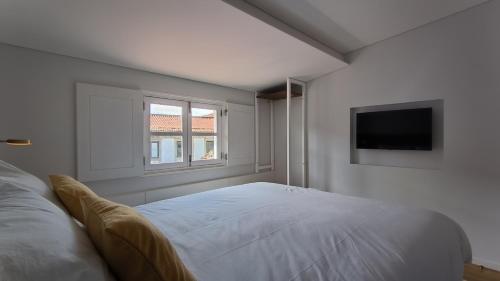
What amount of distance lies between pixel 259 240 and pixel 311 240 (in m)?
0.26

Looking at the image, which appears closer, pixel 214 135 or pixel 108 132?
pixel 108 132

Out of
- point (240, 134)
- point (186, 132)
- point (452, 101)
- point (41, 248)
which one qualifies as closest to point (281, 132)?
point (240, 134)

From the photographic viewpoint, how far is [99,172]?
233cm

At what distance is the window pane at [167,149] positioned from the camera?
2916 millimetres

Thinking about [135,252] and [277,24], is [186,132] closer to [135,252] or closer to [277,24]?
[277,24]

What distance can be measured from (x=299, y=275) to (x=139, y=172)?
89.4 inches

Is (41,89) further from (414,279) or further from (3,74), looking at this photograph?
(414,279)

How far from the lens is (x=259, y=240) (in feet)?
3.84

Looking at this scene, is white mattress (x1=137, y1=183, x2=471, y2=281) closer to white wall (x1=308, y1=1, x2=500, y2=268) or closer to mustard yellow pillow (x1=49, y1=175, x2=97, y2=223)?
mustard yellow pillow (x1=49, y1=175, x2=97, y2=223)

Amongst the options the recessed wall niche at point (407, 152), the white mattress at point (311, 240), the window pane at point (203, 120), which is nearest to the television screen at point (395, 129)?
the recessed wall niche at point (407, 152)

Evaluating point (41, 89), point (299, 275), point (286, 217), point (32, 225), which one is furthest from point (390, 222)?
point (41, 89)

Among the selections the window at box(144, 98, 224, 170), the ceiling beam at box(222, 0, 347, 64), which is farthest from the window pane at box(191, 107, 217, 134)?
the ceiling beam at box(222, 0, 347, 64)

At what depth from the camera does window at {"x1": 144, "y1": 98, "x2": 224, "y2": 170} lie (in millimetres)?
2878

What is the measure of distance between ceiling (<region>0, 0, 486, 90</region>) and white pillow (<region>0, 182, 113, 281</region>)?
146cm
